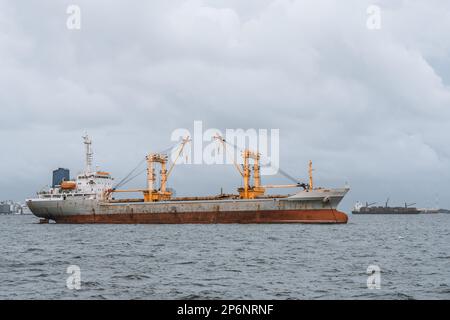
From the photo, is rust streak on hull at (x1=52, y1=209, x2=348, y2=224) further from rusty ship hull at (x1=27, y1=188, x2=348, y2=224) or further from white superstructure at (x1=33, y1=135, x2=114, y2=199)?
white superstructure at (x1=33, y1=135, x2=114, y2=199)

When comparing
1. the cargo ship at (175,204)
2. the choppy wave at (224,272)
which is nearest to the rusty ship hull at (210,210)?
the cargo ship at (175,204)

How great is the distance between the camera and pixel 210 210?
62.1m

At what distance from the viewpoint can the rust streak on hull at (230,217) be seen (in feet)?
195

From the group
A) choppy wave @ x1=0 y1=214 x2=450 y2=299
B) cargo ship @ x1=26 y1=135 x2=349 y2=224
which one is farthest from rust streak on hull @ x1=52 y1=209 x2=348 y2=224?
choppy wave @ x1=0 y1=214 x2=450 y2=299

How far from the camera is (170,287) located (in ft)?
59.0

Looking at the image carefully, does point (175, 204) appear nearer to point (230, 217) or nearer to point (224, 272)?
point (230, 217)

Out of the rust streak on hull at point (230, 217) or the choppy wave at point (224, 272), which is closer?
the choppy wave at point (224, 272)

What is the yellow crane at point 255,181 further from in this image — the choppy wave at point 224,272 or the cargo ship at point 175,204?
the choppy wave at point 224,272

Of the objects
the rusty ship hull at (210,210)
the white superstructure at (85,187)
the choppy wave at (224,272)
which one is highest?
the white superstructure at (85,187)

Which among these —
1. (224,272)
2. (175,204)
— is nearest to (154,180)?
(175,204)

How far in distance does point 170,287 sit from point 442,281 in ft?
38.8

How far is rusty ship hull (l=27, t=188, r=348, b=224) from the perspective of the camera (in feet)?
194

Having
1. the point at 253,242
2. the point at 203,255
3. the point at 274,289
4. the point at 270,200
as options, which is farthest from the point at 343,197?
the point at 274,289
